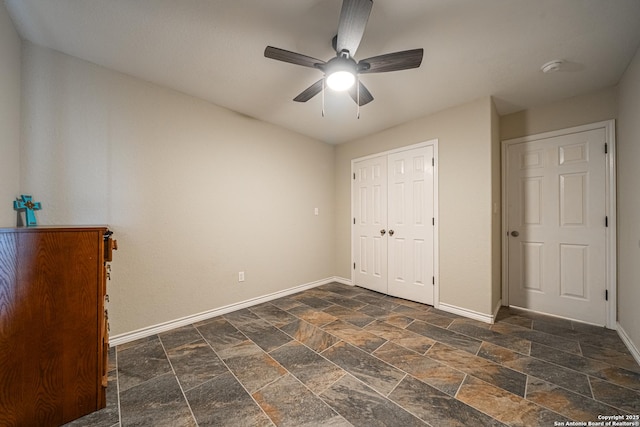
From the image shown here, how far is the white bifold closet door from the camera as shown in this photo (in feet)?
10.0

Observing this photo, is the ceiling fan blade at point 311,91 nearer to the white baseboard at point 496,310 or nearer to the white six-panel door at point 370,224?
the white six-panel door at point 370,224

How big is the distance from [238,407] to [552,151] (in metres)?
3.87

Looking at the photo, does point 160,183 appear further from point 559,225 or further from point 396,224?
point 559,225

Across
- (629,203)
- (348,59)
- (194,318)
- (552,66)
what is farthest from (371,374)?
(552,66)

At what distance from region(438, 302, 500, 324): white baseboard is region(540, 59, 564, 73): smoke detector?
7.83ft

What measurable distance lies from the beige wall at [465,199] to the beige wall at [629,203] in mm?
951

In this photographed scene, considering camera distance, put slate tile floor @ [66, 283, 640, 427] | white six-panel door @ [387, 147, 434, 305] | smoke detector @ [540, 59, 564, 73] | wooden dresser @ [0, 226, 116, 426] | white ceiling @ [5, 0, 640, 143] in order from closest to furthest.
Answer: wooden dresser @ [0, 226, 116, 426], slate tile floor @ [66, 283, 640, 427], white ceiling @ [5, 0, 640, 143], smoke detector @ [540, 59, 564, 73], white six-panel door @ [387, 147, 434, 305]

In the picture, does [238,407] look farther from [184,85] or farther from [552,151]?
[552,151]

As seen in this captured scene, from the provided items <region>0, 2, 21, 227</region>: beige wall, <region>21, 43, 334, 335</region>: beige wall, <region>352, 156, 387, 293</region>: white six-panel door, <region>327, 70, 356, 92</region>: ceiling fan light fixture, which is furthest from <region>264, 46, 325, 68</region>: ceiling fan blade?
<region>352, 156, 387, 293</region>: white six-panel door

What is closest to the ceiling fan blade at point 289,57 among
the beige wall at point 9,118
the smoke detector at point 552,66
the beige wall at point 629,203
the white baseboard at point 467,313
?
the beige wall at point 9,118

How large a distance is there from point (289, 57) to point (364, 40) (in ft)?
2.01

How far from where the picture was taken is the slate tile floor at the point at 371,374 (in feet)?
4.45

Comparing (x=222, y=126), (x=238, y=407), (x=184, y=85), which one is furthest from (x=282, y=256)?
(x=184, y=85)

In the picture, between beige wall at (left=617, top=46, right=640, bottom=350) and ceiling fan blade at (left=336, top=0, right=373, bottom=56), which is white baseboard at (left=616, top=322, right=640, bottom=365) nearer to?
beige wall at (left=617, top=46, right=640, bottom=350)
